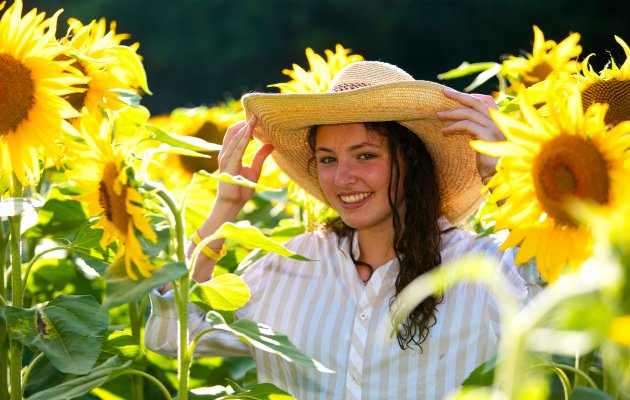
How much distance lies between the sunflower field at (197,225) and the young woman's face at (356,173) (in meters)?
0.22

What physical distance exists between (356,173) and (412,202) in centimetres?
17

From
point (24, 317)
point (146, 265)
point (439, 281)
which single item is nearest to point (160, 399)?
point (24, 317)

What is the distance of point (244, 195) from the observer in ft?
7.29

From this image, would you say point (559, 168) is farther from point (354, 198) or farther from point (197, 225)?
point (197, 225)

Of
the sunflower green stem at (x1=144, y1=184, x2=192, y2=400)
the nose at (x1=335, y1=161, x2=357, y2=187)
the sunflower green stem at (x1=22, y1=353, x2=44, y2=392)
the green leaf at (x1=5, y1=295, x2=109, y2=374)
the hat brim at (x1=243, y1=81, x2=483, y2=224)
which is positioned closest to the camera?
the sunflower green stem at (x1=144, y1=184, x2=192, y2=400)

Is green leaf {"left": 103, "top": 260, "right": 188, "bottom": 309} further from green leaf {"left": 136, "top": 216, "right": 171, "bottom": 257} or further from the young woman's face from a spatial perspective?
the young woman's face

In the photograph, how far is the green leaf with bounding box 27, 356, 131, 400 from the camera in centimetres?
151

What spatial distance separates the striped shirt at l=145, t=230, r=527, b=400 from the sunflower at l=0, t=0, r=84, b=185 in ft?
1.50

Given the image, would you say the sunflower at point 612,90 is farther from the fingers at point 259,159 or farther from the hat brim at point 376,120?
the fingers at point 259,159

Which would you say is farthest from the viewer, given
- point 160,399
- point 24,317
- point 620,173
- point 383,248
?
point 160,399

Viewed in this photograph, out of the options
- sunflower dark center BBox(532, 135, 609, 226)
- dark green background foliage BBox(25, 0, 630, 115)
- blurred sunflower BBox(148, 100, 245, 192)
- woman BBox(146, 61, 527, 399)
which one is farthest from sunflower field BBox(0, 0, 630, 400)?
dark green background foliage BBox(25, 0, 630, 115)

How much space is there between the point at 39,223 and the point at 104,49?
53cm

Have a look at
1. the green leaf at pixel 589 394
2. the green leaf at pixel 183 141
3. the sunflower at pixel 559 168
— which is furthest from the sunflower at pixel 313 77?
the green leaf at pixel 589 394

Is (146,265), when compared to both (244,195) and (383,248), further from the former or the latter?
(383,248)
